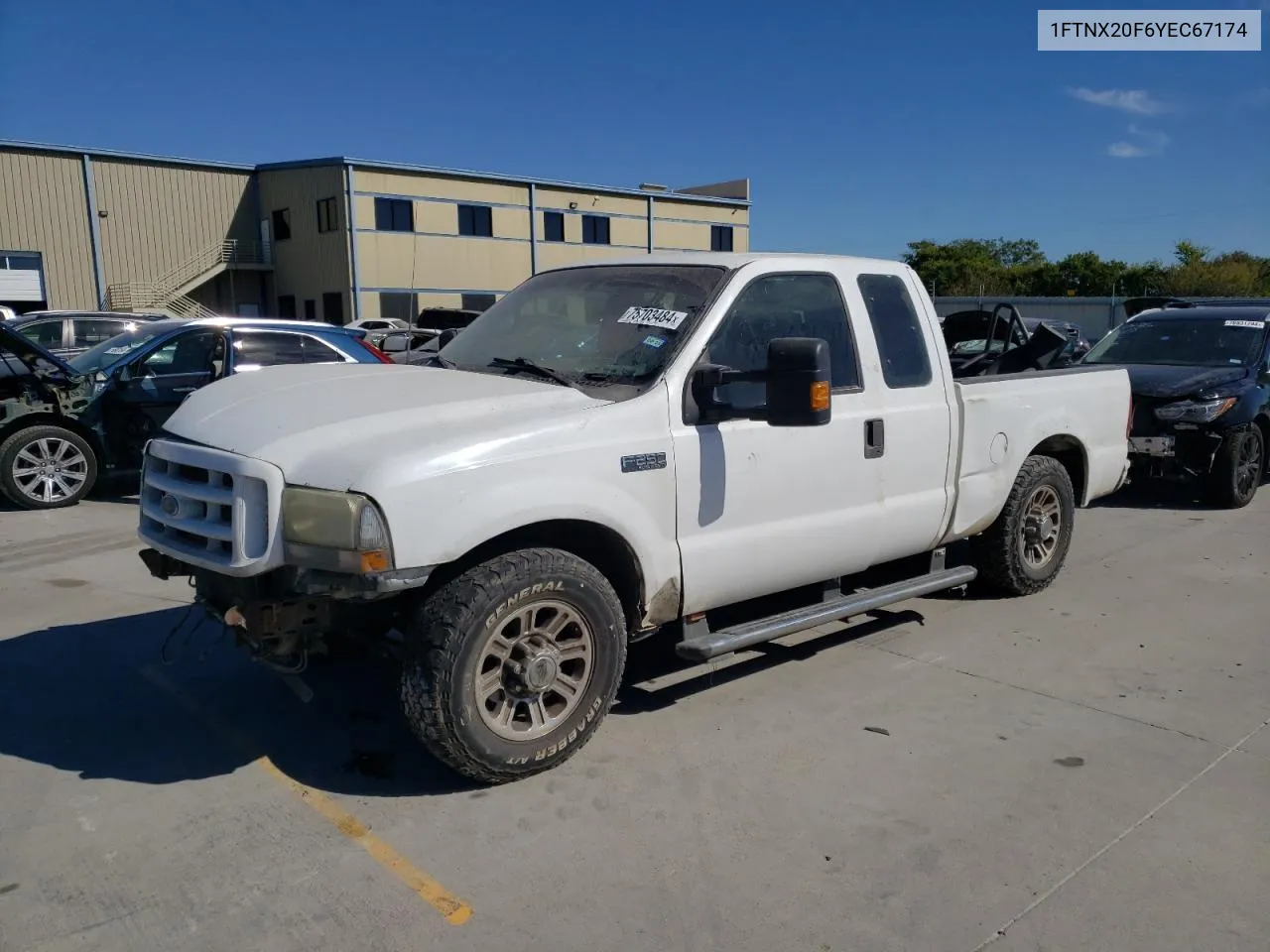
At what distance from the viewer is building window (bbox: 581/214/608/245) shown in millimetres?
46219

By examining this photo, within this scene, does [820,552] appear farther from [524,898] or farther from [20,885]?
[20,885]

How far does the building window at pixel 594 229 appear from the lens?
46.2m

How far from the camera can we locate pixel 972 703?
15.0 feet

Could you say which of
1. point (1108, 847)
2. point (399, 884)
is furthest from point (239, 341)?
point (1108, 847)

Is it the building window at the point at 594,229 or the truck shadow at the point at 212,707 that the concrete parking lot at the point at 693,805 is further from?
the building window at the point at 594,229

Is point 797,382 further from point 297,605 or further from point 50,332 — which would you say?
point 50,332

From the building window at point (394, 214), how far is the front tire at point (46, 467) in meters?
32.8

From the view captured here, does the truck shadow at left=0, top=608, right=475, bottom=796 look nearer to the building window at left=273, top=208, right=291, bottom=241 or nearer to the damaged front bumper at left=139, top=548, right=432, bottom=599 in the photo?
the damaged front bumper at left=139, top=548, right=432, bottom=599

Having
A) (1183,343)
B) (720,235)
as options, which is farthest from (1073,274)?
(1183,343)

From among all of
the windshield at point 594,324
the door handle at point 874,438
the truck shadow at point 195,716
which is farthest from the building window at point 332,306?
the door handle at point 874,438

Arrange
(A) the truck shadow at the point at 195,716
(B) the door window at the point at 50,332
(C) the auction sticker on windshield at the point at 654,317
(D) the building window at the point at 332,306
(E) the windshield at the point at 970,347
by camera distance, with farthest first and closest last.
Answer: (D) the building window at the point at 332,306 < (B) the door window at the point at 50,332 < (E) the windshield at the point at 970,347 < (C) the auction sticker on windshield at the point at 654,317 < (A) the truck shadow at the point at 195,716

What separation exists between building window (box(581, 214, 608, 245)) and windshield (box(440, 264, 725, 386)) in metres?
42.4

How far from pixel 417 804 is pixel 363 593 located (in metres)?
0.87

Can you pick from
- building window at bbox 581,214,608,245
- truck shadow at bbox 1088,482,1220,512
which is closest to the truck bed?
truck shadow at bbox 1088,482,1220,512
